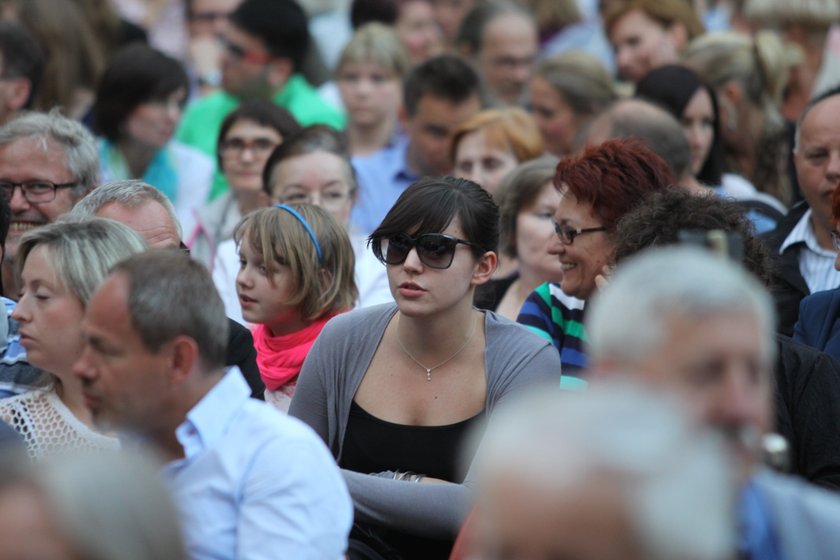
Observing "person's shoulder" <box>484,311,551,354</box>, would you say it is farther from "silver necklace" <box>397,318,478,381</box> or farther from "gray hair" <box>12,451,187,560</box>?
"gray hair" <box>12,451,187,560</box>

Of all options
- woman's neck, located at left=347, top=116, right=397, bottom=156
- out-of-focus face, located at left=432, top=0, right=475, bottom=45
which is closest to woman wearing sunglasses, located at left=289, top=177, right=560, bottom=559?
woman's neck, located at left=347, top=116, right=397, bottom=156

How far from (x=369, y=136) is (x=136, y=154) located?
151 centimetres

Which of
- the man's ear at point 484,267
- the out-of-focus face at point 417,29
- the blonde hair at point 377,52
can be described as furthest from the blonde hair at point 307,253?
the out-of-focus face at point 417,29

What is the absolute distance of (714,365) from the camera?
88.0 inches

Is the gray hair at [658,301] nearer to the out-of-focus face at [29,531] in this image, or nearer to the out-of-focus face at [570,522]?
the out-of-focus face at [570,522]

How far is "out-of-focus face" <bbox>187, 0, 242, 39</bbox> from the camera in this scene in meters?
10.7

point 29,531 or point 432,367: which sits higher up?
point 29,531

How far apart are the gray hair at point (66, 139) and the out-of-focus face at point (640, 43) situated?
438cm

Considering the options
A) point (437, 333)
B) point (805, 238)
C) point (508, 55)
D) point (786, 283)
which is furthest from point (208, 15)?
point (437, 333)

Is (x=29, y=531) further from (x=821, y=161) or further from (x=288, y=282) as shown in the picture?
(x=821, y=161)

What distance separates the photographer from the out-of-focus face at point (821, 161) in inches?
216

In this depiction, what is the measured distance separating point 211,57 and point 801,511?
28.2 ft

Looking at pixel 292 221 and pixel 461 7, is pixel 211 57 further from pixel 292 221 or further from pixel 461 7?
pixel 292 221

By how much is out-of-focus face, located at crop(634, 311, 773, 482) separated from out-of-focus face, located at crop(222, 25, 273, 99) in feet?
21.3
